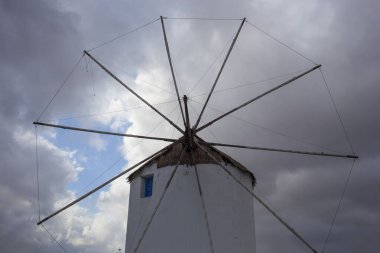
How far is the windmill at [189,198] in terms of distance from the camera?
13.7m

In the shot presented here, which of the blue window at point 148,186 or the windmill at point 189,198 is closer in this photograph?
the windmill at point 189,198

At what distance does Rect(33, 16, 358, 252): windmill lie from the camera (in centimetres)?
1370

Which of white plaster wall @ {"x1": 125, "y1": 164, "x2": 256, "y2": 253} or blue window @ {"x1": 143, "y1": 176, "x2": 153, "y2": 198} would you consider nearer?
white plaster wall @ {"x1": 125, "y1": 164, "x2": 256, "y2": 253}

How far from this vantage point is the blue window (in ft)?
52.1

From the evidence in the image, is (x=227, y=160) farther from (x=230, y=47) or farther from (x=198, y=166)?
(x=230, y=47)

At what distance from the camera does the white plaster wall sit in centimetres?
1395

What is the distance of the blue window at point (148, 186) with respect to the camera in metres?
15.9

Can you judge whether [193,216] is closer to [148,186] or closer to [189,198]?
[189,198]

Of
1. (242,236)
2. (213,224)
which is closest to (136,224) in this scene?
(213,224)

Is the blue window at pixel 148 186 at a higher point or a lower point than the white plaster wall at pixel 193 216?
higher

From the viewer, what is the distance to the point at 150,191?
1587 cm

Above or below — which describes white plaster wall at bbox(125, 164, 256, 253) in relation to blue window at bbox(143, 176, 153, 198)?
below

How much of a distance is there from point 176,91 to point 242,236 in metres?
6.61

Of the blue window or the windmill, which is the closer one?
the windmill
